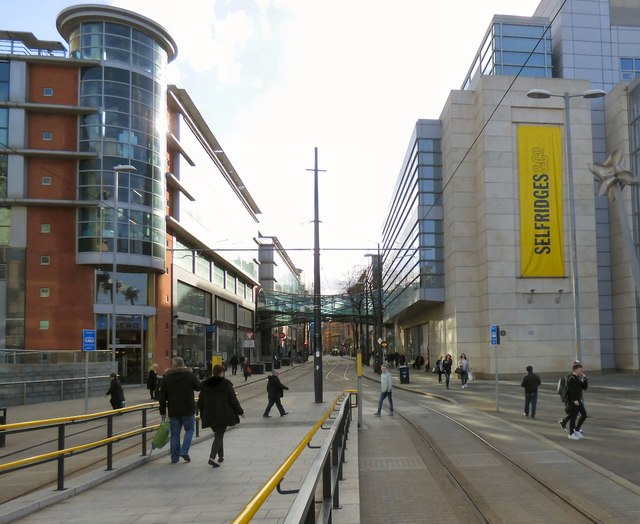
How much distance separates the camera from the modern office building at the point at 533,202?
38625 millimetres

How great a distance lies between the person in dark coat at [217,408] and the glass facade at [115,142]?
95.3 ft

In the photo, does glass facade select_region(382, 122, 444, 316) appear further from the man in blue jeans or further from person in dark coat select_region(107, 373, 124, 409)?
the man in blue jeans

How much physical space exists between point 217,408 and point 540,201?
33.7 m

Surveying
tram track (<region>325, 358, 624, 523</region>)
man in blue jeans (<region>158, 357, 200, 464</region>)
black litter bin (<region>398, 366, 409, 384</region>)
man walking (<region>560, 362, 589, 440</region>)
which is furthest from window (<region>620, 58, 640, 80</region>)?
man in blue jeans (<region>158, 357, 200, 464</region>)

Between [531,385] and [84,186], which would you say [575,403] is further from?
[84,186]

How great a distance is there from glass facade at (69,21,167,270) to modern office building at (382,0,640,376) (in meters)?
15.9

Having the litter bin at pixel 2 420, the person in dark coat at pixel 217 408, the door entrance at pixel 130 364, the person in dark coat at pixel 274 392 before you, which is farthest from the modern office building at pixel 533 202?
the person in dark coat at pixel 217 408

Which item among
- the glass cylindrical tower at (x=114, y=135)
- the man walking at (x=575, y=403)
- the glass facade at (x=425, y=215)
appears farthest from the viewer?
the glass facade at (x=425, y=215)

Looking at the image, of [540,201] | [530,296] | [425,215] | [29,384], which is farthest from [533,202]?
[29,384]

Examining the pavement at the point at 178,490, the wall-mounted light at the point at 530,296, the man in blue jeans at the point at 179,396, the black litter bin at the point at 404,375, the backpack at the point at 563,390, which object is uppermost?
the wall-mounted light at the point at 530,296

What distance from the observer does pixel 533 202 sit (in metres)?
39.2

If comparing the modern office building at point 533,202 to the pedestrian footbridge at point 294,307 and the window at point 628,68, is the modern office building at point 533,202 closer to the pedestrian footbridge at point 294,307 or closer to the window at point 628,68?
the window at point 628,68

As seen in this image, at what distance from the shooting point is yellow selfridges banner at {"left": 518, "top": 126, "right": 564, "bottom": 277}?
38.9 meters

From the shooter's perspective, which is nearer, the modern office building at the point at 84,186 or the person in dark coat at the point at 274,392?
the person in dark coat at the point at 274,392
